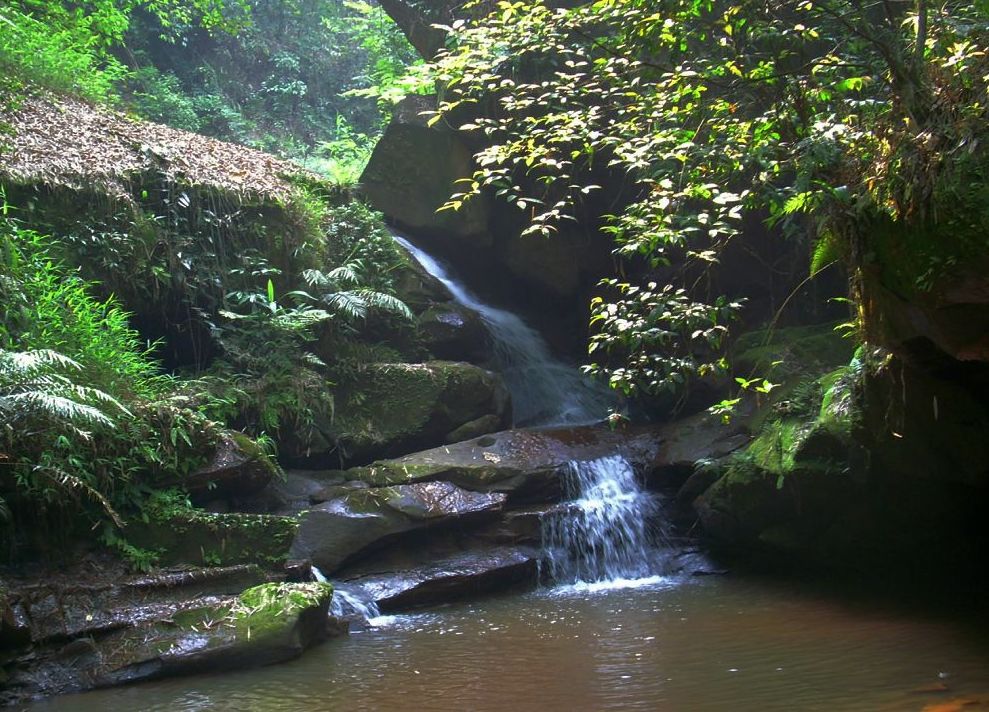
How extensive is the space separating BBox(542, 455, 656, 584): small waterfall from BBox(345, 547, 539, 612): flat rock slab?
0.35 metres

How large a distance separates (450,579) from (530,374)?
4.97 metres

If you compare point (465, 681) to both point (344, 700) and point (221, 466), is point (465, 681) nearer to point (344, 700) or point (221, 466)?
point (344, 700)

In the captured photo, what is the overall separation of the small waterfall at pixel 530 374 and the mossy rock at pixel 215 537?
5.04m

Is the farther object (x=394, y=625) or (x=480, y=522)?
(x=480, y=522)

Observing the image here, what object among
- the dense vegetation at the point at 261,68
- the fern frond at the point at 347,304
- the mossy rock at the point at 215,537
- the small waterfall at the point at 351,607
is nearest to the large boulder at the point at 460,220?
the dense vegetation at the point at 261,68

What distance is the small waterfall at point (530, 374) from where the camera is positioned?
12.3 m

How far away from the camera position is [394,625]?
7465mm

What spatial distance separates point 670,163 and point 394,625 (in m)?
4.54

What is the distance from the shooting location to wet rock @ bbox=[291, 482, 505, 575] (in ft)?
27.1

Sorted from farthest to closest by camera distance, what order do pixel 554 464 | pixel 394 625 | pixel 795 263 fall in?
pixel 795 263, pixel 554 464, pixel 394 625

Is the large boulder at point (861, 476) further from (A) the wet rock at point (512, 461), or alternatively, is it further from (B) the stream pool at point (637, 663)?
(A) the wet rock at point (512, 461)

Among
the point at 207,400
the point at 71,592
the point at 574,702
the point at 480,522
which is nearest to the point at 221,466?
the point at 207,400

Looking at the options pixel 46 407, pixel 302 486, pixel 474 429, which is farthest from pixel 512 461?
pixel 46 407

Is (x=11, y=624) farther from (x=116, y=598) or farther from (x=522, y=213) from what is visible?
(x=522, y=213)
